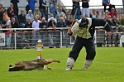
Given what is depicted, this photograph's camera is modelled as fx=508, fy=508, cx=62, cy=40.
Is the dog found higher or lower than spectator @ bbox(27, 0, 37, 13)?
lower

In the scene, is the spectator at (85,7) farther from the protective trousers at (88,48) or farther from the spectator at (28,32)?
the protective trousers at (88,48)

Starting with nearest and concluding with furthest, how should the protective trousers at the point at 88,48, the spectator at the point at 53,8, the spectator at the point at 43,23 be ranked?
the protective trousers at the point at 88,48, the spectator at the point at 43,23, the spectator at the point at 53,8

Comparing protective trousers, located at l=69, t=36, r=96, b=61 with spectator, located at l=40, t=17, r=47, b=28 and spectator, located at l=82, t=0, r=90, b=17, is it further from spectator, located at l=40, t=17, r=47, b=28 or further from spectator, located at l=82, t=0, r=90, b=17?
spectator, located at l=82, t=0, r=90, b=17

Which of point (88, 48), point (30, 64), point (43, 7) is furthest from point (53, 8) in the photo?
point (30, 64)

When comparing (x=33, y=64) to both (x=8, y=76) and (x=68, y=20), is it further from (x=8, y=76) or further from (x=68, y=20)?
(x=68, y=20)

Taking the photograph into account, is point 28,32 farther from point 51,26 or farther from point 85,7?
point 85,7

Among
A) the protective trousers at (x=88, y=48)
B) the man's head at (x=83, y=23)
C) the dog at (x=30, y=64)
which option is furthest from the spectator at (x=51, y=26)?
the man's head at (x=83, y=23)

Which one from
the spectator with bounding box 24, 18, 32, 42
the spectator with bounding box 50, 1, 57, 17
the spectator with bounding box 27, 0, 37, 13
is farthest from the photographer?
the spectator with bounding box 50, 1, 57, 17

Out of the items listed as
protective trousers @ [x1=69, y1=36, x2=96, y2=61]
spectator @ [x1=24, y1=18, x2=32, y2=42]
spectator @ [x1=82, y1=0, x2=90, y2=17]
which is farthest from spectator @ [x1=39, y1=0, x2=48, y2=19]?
protective trousers @ [x1=69, y1=36, x2=96, y2=61]

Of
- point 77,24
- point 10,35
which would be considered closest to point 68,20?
point 10,35

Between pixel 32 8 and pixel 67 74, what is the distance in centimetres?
2142

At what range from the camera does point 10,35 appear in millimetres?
31062

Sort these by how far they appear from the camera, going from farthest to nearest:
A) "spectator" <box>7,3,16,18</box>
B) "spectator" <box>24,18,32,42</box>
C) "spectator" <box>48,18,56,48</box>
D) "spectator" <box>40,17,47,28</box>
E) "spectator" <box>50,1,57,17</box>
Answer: "spectator" <box>50,1,57,17</box> → "spectator" <box>7,3,16,18</box> → "spectator" <box>40,17,47,28</box> → "spectator" <box>48,18,56,48</box> → "spectator" <box>24,18,32,42</box>

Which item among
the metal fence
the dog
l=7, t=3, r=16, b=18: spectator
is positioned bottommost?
the metal fence
